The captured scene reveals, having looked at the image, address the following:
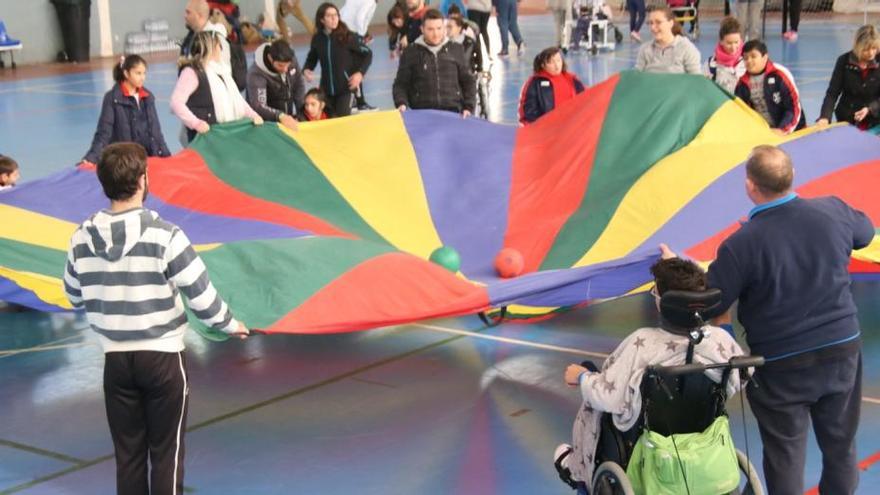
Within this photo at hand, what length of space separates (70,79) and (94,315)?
1335 cm

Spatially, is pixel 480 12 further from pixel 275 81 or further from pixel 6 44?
pixel 275 81

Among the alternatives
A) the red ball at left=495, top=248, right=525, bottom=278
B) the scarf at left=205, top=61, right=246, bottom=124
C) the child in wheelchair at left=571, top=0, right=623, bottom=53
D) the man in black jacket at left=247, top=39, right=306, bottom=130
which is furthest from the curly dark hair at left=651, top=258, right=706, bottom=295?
the child in wheelchair at left=571, top=0, right=623, bottom=53

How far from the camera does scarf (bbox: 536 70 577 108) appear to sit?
7760mm

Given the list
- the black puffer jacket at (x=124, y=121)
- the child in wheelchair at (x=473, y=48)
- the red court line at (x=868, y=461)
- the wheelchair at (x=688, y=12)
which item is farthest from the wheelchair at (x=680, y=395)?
the wheelchair at (x=688, y=12)

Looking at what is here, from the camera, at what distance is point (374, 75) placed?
1555 centimetres

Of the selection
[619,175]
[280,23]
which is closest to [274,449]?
[619,175]

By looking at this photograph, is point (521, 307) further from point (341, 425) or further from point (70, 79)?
point (70, 79)

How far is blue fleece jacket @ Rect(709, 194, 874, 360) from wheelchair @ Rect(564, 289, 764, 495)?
134 millimetres

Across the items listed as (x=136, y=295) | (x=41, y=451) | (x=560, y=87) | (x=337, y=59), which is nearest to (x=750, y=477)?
(x=136, y=295)

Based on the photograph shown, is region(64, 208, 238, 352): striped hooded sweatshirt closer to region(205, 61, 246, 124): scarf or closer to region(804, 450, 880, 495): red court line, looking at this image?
region(804, 450, 880, 495): red court line

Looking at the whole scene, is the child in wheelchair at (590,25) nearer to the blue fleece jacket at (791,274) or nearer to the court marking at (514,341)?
the court marking at (514,341)

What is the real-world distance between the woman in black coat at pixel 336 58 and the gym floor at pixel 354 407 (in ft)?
11.5

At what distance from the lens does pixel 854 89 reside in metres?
6.94

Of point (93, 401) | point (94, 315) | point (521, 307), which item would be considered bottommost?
point (93, 401)
